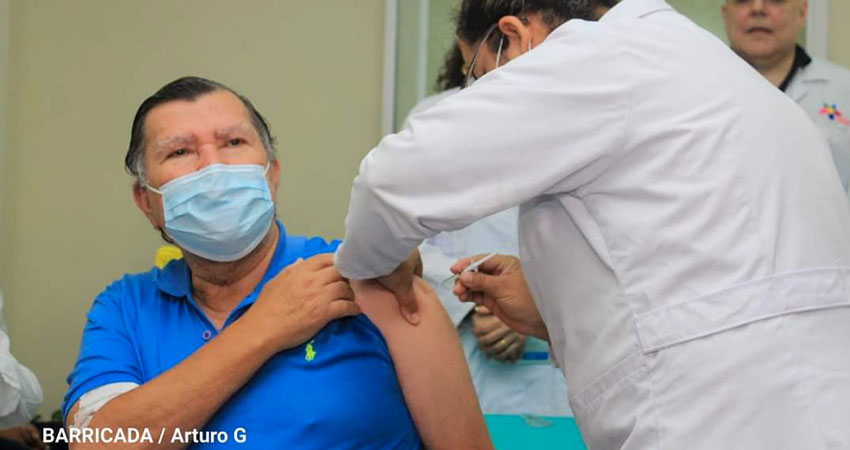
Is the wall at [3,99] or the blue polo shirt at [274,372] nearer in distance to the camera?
the blue polo shirt at [274,372]

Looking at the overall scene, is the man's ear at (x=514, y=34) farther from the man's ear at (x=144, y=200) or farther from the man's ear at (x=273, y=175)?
the man's ear at (x=144, y=200)

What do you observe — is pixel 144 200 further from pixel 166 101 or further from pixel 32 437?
pixel 32 437

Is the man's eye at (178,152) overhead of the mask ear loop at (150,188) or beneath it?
overhead

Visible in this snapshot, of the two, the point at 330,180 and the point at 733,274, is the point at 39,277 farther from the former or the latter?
the point at 733,274

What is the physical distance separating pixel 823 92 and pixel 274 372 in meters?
2.02

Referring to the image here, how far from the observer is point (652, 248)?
1.21 meters

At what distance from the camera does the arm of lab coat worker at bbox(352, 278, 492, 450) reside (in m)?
1.68

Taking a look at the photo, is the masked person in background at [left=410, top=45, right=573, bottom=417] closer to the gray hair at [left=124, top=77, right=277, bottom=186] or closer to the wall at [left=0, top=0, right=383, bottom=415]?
the gray hair at [left=124, top=77, right=277, bottom=186]

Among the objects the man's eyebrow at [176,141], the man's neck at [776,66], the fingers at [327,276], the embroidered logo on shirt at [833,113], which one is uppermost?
the man's eyebrow at [176,141]

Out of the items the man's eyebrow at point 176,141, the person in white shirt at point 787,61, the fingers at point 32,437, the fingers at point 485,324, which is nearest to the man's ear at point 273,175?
the man's eyebrow at point 176,141

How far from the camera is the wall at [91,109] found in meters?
3.44

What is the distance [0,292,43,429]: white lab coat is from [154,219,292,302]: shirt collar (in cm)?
62

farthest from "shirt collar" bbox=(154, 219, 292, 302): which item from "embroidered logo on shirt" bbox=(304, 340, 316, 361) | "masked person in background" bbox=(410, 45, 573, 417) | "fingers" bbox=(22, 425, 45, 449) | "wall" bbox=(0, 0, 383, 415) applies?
"wall" bbox=(0, 0, 383, 415)

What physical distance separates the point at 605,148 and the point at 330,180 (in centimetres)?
226
